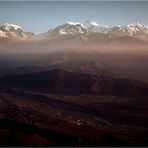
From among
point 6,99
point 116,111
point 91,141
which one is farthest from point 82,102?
point 91,141

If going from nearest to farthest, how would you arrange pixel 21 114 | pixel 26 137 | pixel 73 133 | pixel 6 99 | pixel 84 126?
pixel 26 137, pixel 73 133, pixel 84 126, pixel 21 114, pixel 6 99

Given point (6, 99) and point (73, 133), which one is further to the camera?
point (6, 99)

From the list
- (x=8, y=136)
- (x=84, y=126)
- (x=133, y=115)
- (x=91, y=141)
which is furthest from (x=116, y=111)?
(x=8, y=136)

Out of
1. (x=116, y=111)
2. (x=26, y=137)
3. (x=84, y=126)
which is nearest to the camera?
(x=26, y=137)

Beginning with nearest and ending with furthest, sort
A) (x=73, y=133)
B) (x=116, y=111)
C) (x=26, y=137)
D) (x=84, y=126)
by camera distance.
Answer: (x=26, y=137) < (x=73, y=133) < (x=84, y=126) < (x=116, y=111)

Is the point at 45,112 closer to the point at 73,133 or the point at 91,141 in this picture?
the point at 73,133

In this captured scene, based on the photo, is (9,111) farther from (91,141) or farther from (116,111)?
(91,141)

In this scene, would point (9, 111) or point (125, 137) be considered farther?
point (9, 111)

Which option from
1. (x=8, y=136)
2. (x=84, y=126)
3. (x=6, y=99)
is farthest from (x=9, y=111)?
(x=8, y=136)

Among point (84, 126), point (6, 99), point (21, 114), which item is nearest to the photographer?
point (84, 126)
